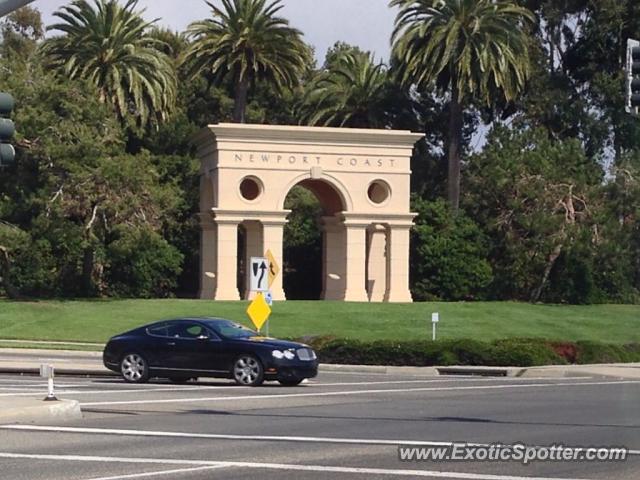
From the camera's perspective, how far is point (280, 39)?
6769 cm

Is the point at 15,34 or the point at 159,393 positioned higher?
the point at 15,34

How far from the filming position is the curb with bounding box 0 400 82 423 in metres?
18.8

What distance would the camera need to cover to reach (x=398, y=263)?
61.2 meters

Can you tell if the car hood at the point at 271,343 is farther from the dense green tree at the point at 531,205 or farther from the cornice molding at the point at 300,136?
the dense green tree at the point at 531,205

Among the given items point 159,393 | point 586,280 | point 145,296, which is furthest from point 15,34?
point 159,393

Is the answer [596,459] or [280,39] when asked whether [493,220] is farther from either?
[596,459]

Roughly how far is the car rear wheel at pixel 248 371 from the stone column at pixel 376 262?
36.6 m

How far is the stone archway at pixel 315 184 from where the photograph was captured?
2318 inches

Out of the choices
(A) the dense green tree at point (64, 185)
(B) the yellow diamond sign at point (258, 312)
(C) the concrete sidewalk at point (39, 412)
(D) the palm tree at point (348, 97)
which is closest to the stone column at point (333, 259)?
(A) the dense green tree at point (64, 185)

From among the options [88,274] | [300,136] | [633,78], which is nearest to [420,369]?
[633,78]

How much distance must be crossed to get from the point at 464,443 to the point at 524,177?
167 ft

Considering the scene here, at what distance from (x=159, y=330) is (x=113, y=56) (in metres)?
39.4

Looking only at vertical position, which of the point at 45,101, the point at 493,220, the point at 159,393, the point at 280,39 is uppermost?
the point at 280,39

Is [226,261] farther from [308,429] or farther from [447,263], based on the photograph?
[308,429]
